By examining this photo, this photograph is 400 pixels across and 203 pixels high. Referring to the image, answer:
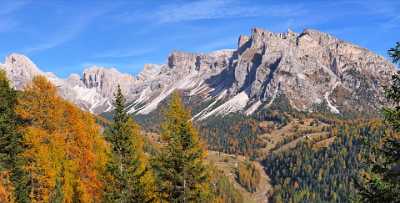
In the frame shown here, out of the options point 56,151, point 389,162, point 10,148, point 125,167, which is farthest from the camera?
point 56,151

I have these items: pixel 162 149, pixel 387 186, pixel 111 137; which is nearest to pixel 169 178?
pixel 162 149

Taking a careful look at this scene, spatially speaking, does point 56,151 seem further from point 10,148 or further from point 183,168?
point 183,168

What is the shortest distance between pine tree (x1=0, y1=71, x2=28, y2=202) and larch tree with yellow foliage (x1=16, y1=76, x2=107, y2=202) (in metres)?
0.67

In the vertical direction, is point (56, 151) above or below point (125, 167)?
above

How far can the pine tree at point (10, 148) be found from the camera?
38.6 meters

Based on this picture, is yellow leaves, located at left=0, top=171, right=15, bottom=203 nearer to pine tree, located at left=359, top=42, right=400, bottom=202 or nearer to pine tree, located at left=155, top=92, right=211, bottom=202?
pine tree, located at left=155, top=92, right=211, bottom=202

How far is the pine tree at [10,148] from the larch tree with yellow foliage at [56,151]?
2.19ft

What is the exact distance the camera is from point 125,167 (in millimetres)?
38031

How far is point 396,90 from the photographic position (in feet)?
66.0

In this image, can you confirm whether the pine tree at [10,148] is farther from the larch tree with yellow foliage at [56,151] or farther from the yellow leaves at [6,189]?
the larch tree with yellow foliage at [56,151]

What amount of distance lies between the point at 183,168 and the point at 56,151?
1273 cm

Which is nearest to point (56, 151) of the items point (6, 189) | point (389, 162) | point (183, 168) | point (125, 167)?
point (6, 189)

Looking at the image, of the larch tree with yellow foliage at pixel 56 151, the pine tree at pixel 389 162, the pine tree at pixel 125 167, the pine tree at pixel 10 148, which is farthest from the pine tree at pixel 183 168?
the pine tree at pixel 389 162

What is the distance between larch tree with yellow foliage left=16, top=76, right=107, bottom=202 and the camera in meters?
39.1
